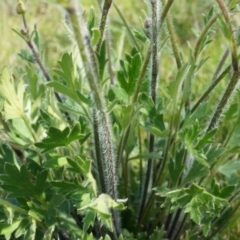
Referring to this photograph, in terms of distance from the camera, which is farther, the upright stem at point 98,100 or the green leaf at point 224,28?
the green leaf at point 224,28

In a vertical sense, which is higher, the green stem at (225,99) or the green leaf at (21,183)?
the green stem at (225,99)

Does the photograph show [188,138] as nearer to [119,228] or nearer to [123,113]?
[123,113]

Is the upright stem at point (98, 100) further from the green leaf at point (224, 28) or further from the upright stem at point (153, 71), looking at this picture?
the green leaf at point (224, 28)

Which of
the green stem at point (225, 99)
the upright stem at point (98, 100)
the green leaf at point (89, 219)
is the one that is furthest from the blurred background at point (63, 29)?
the green leaf at point (89, 219)

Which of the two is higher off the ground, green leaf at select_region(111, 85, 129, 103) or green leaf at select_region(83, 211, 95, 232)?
green leaf at select_region(111, 85, 129, 103)

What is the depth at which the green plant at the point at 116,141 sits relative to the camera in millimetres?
1111

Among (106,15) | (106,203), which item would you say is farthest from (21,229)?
(106,15)

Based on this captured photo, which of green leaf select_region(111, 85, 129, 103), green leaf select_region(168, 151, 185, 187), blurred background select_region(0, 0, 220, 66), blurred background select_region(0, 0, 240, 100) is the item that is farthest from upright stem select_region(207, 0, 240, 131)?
blurred background select_region(0, 0, 220, 66)

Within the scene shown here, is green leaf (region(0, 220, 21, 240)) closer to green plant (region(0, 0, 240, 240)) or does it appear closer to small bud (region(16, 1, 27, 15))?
green plant (region(0, 0, 240, 240))

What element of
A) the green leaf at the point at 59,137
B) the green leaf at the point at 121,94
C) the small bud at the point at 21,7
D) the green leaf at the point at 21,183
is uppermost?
the small bud at the point at 21,7

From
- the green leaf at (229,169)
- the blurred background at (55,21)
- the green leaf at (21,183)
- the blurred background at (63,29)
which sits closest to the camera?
the green leaf at (21,183)

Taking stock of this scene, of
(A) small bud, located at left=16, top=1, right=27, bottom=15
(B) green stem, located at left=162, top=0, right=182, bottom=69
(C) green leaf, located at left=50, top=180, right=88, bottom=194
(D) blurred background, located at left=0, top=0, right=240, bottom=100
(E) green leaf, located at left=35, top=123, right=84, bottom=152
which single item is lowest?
(D) blurred background, located at left=0, top=0, right=240, bottom=100

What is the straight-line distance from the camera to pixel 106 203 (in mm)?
1024

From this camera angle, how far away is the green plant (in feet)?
3.65
